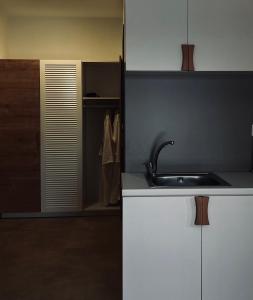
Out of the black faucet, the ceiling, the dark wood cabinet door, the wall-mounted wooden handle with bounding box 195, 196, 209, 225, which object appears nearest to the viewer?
the wall-mounted wooden handle with bounding box 195, 196, 209, 225

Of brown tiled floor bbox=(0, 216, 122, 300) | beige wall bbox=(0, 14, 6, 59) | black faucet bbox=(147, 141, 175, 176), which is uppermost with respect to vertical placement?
beige wall bbox=(0, 14, 6, 59)

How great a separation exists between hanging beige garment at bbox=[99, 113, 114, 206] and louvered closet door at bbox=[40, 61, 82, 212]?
0.30 m

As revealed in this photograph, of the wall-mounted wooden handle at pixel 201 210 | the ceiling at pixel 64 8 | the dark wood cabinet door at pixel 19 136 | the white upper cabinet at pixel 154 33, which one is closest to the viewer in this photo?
the wall-mounted wooden handle at pixel 201 210

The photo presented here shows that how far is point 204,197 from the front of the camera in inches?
78.1

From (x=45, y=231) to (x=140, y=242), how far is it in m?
2.23

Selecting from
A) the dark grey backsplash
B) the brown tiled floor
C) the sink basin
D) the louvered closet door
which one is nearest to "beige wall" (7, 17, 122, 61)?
the louvered closet door

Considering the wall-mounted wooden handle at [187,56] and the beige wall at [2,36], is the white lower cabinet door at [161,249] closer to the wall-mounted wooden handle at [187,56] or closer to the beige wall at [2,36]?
the wall-mounted wooden handle at [187,56]

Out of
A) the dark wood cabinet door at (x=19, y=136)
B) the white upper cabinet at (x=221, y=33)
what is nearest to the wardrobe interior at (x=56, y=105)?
the dark wood cabinet door at (x=19, y=136)

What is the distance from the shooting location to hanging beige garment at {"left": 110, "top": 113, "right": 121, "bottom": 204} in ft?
14.5

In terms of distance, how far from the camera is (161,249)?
2.01 metres

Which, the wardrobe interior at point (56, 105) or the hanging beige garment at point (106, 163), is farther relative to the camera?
the hanging beige garment at point (106, 163)

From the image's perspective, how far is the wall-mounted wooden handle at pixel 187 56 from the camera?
87.8 inches

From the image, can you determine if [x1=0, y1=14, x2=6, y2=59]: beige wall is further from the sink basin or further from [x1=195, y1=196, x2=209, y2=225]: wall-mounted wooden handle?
[x1=195, y1=196, x2=209, y2=225]: wall-mounted wooden handle

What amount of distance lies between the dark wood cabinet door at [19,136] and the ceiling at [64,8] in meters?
0.67
